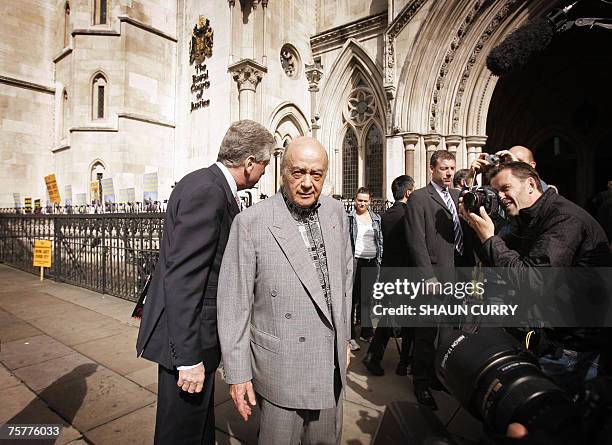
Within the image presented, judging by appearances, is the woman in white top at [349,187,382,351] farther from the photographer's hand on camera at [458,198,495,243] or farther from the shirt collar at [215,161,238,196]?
the shirt collar at [215,161,238,196]

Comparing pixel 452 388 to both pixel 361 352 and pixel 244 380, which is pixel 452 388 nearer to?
pixel 244 380

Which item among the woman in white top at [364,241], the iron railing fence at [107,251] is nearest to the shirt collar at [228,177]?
the woman in white top at [364,241]

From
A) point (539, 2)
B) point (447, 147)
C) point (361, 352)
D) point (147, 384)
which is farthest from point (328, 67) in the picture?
point (147, 384)

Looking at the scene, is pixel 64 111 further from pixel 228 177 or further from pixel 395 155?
pixel 228 177

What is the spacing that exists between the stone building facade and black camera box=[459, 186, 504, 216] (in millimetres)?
8606

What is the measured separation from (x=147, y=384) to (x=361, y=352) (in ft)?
7.62

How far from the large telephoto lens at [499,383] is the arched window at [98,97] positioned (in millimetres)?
16563

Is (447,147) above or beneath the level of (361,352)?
above

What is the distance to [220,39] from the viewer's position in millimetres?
13125

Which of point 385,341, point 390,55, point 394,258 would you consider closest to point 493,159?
point 394,258

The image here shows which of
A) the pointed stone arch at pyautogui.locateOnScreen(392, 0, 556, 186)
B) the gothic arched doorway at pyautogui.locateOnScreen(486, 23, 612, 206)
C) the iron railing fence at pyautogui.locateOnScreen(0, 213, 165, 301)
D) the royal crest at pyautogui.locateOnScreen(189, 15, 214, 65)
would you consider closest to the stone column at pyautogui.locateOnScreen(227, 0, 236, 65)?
the royal crest at pyautogui.locateOnScreen(189, 15, 214, 65)

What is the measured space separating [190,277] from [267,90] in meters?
12.4

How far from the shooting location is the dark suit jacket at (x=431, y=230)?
3.05 metres

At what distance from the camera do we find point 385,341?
353 cm
